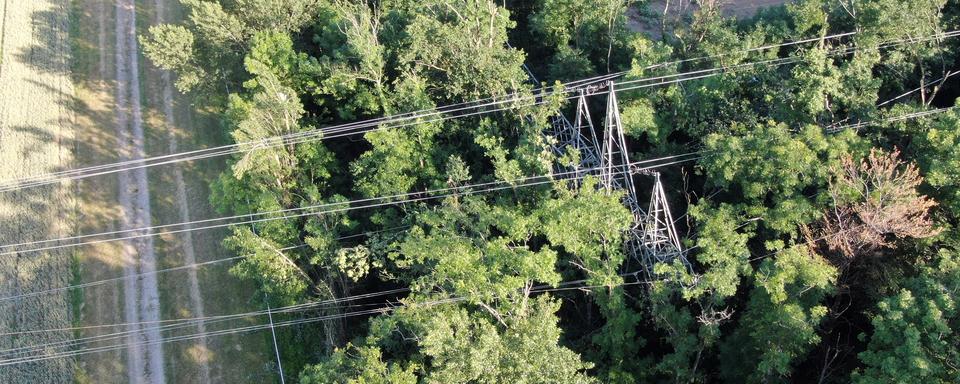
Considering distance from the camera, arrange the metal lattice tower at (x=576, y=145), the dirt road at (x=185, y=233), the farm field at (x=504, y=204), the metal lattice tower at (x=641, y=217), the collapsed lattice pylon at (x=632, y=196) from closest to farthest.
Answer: the farm field at (x=504, y=204) < the collapsed lattice pylon at (x=632, y=196) < the metal lattice tower at (x=641, y=217) < the metal lattice tower at (x=576, y=145) < the dirt road at (x=185, y=233)

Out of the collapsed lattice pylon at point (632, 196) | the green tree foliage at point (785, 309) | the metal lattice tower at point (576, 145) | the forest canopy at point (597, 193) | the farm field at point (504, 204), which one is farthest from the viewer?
the metal lattice tower at point (576, 145)

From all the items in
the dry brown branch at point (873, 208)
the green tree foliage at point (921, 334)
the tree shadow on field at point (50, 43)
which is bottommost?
the green tree foliage at point (921, 334)

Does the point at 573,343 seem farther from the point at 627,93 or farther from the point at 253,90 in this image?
the point at 253,90

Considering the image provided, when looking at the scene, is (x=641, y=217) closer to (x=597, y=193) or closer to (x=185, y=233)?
(x=597, y=193)

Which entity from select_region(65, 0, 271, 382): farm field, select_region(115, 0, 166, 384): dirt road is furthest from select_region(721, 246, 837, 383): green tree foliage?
select_region(115, 0, 166, 384): dirt road

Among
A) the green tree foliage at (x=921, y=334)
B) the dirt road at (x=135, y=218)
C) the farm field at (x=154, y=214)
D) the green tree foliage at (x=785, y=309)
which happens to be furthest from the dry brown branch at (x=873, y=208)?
the dirt road at (x=135, y=218)

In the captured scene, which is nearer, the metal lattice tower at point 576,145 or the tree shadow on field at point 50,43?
the metal lattice tower at point 576,145

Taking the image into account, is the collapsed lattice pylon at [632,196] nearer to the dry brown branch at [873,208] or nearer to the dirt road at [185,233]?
the dry brown branch at [873,208]

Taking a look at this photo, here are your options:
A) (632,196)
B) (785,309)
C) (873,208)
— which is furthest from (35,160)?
(873,208)
